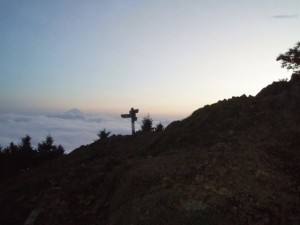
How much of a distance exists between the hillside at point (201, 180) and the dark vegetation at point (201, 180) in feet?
0.11

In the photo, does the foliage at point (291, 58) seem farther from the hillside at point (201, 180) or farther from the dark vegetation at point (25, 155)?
the dark vegetation at point (25, 155)

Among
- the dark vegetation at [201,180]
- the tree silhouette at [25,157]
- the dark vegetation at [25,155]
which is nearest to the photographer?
the dark vegetation at [201,180]

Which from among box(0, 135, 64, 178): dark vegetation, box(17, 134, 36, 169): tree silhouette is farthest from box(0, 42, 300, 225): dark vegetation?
box(17, 134, 36, 169): tree silhouette

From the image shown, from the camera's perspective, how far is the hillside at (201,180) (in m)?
10.4

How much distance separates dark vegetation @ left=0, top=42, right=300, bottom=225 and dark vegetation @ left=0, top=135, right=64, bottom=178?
20.8m

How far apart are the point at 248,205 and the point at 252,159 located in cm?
357

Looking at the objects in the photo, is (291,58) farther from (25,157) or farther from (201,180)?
(25,157)

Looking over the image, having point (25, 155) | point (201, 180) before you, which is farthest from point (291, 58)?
point (25, 155)

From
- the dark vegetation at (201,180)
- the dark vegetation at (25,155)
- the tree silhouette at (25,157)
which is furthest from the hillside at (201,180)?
the tree silhouette at (25,157)

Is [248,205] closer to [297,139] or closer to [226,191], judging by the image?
[226,191]

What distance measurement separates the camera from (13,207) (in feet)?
52.2

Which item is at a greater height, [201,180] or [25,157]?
[25,157]

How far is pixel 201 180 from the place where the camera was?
11.9 m

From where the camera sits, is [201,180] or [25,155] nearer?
[201,180]
